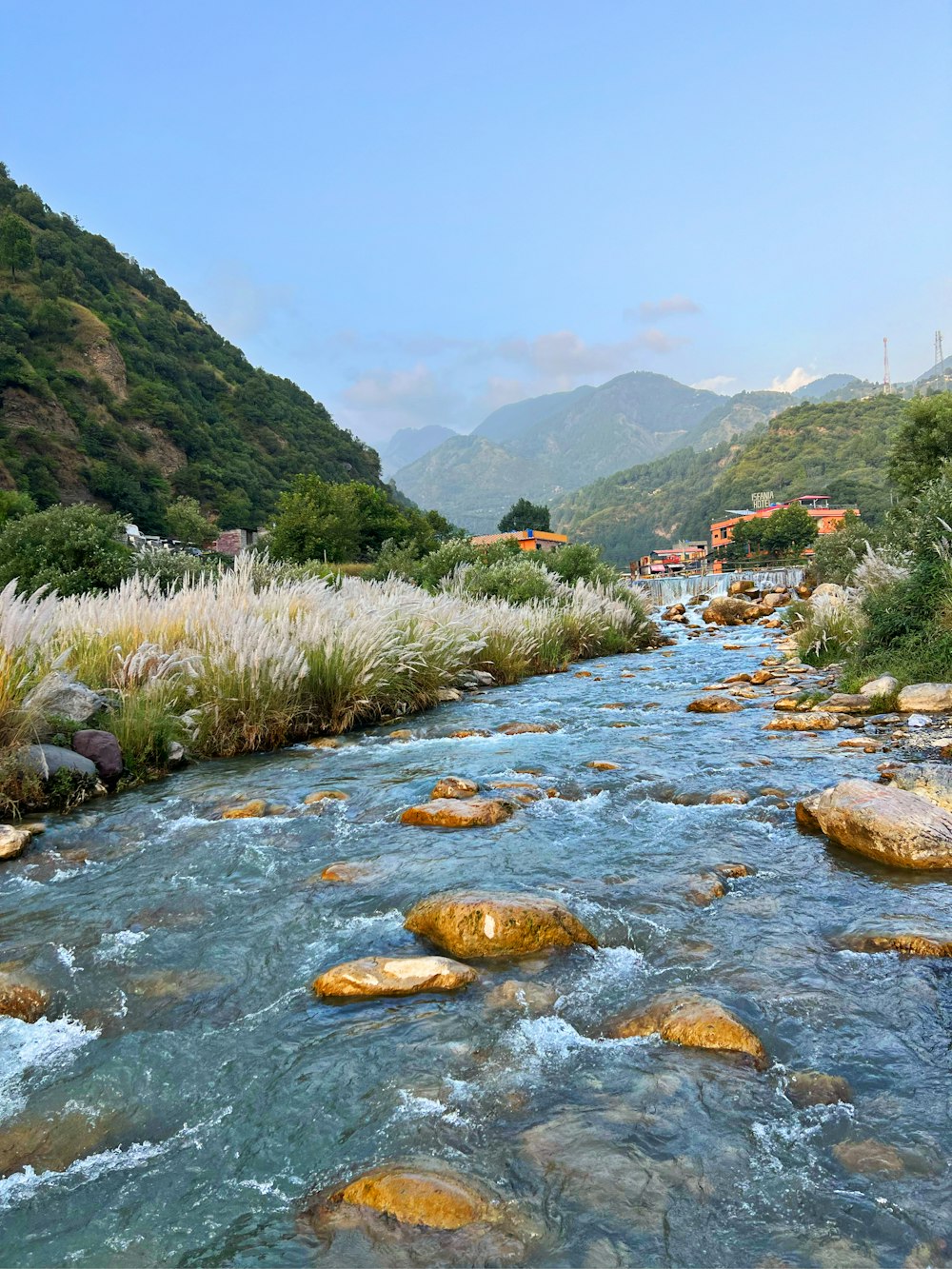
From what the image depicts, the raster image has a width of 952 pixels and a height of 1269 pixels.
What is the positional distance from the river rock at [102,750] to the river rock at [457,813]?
255 cm

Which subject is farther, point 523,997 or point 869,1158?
point 523,997

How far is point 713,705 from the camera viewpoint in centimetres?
910

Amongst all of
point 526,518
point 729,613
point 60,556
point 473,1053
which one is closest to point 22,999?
point 473,1053

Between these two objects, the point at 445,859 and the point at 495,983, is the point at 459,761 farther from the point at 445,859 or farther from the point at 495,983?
the point at 495,983

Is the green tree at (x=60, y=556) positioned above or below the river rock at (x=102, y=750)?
above

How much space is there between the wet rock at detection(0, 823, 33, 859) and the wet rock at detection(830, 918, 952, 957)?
4334mm

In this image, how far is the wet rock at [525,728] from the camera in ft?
26.2

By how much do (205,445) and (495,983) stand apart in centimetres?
7482

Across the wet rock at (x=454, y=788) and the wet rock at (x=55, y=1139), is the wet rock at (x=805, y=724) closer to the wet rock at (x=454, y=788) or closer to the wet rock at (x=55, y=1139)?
the wet rock at (x=454, y=788)

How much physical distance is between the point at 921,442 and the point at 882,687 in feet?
81.6

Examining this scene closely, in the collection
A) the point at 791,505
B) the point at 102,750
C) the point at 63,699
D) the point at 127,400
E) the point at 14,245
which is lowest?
the point at 102,750

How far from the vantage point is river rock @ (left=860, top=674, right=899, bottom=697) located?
8219 millimetres

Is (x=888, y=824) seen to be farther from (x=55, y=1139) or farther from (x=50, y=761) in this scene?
(x=50, y=761)

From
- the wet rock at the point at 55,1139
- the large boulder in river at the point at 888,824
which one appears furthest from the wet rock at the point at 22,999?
the large boulder in river at the point at 888,824
